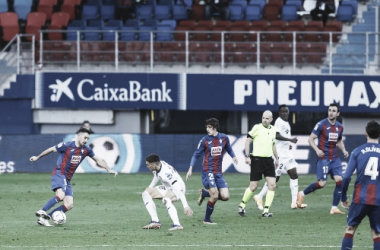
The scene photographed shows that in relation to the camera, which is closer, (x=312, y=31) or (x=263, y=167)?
(x=263, y=167)

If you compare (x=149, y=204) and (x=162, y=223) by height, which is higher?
(x=149, y=204)

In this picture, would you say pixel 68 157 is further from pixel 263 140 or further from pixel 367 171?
pixel 367 171

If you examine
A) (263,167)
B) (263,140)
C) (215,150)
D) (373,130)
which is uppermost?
(373,130)

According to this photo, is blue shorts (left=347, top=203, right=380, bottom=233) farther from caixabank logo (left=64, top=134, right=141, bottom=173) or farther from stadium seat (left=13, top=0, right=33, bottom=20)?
stadium seat (left=13, top=0, right=33, bottom=20)

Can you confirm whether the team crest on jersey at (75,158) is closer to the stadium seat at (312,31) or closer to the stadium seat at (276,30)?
the stadium seat at (312,31)

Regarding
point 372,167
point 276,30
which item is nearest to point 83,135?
point 372,167

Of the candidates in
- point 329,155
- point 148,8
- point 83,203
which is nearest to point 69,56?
point 148,8

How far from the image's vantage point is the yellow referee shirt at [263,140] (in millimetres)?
15891

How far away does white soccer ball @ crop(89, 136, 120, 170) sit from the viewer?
89.3 feet

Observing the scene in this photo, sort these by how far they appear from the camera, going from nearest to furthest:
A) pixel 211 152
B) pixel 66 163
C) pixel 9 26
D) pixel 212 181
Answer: pixel 66 163 → pixel 212 181 → pixel 211 152 → pixel 9 26

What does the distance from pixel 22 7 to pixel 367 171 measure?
81.1 feet

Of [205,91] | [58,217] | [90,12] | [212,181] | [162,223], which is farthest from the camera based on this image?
[90,12]

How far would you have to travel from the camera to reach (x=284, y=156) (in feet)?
59.5

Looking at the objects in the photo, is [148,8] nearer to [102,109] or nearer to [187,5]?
[187,5]
